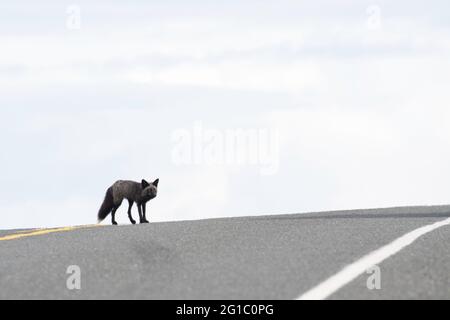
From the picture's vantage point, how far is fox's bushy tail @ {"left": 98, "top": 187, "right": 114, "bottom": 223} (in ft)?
75.5

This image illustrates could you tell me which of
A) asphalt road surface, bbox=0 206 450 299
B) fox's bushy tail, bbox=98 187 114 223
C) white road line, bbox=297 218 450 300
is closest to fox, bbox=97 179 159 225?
fox's bushy tail, bbox=98 187 114 223

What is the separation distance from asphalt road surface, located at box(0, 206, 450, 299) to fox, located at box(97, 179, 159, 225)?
4908 millimetres

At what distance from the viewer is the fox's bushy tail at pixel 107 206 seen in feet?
75.5

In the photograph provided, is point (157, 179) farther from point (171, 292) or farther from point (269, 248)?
point (171, 292)

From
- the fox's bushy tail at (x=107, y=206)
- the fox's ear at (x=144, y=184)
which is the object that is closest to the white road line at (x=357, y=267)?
the fox's ear at (x=144, y=184)

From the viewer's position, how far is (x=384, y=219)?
18.1 metres

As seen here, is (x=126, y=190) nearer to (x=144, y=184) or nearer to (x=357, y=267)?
(x=144, y=184)

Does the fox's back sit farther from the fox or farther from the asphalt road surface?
the asphalt road surface

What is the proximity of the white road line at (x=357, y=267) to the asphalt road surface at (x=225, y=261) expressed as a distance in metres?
0.03

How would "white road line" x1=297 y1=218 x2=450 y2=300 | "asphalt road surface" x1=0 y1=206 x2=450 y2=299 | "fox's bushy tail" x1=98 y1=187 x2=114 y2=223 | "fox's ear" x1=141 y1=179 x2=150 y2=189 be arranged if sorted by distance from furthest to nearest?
"fox's bushy tail" x1=98 y1=187 x2=114 y2=223
"fox's ear" x1=141 y1=179 x2=150 y2=189
"asphalt road surface" x1=0 y1=206 x2=450 y2=299
"white road line" x1=297 y1=218 x2=450 y2=300

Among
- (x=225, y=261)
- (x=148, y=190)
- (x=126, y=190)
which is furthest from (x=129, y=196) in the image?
(x=225, y=261)
